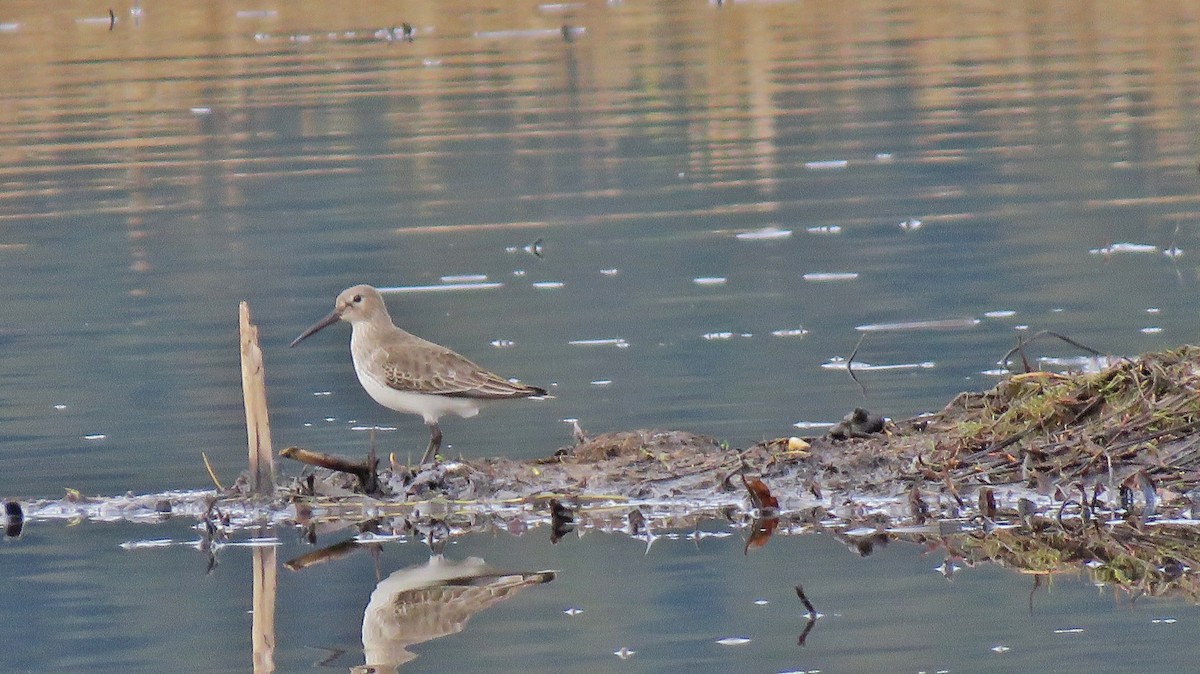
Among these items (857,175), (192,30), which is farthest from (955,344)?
(192,30)

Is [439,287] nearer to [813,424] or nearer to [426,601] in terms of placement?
[813,424]

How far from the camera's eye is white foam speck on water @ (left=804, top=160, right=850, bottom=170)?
73.2 ft

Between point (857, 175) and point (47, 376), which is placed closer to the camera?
point (47, 376)

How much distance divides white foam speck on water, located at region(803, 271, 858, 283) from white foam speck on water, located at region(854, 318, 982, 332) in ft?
5.97

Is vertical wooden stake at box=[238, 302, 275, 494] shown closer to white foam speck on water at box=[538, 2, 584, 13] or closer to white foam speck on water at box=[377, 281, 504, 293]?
white foam speck on water at box=[377, 281, 504, 293]

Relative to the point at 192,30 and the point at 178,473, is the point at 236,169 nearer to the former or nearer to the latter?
the point at 178,473

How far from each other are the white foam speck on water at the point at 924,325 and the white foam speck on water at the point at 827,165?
8.02m

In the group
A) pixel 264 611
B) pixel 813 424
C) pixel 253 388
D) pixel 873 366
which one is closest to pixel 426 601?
pixel 264 611

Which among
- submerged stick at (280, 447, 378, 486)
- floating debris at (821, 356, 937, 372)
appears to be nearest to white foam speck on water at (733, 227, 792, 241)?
floating debris at (821, 356, 937, 372)

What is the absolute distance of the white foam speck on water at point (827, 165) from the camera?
Answer: 22.3 metres

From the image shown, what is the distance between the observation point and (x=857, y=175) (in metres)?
21.7

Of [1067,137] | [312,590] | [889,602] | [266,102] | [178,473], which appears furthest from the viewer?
[266,102]

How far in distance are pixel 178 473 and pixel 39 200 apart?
12.0 meters

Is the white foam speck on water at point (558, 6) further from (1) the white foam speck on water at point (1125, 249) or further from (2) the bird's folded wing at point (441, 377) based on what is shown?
(2) the bird's folded wing at point (441, 377)
